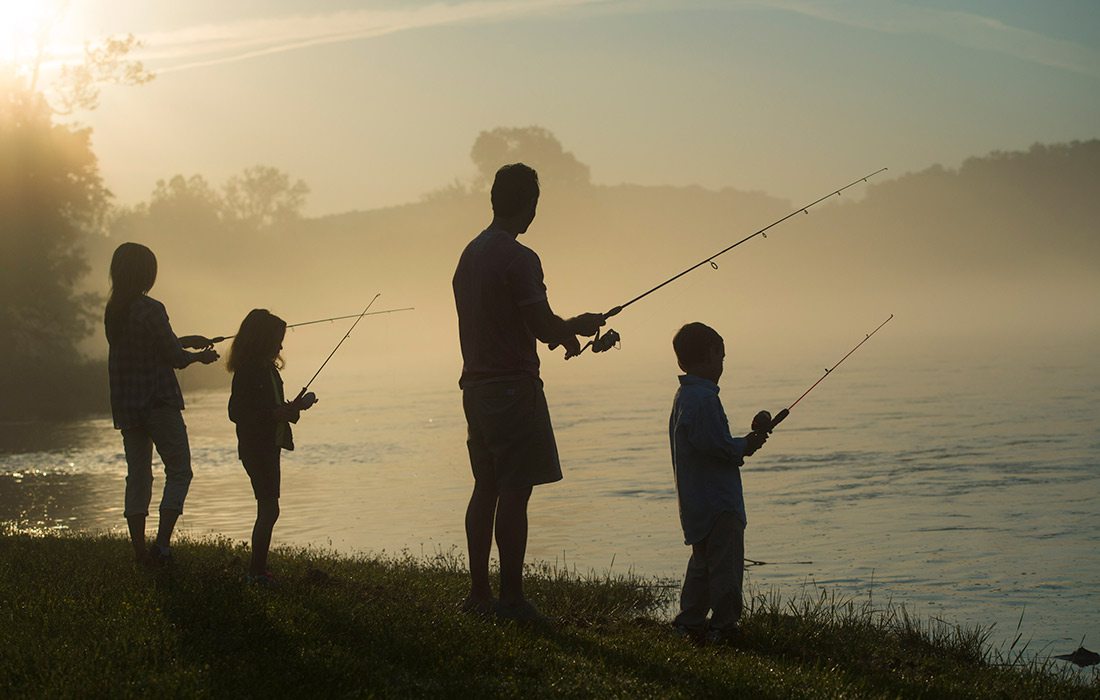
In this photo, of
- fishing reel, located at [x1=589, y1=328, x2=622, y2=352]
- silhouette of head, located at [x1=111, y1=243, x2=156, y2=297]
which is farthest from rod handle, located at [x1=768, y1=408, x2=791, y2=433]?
silhouette of head, located at [x1=111, y1=243, x2=156, y2=297]

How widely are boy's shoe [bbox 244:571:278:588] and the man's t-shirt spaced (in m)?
2.12

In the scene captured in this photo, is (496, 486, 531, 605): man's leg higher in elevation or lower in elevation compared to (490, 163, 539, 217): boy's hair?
lower

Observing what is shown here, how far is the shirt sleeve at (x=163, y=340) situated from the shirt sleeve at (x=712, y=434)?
11.2 feet

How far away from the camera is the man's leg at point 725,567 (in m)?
7.65

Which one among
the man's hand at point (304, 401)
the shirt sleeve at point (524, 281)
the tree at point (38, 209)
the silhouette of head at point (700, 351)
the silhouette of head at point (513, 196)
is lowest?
the man's hand at point (304, 401)

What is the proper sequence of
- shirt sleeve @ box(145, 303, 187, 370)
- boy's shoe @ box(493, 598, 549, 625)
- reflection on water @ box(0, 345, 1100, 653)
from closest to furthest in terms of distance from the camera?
boy's shoe @ box(493, 598, 549, 625)
shirt sleeve @ box(145, 303, 187, 370)
reflection on water @ box(0, 345, 1100, 653)

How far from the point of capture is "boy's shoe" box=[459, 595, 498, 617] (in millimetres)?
7860

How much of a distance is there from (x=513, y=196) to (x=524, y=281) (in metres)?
0.54

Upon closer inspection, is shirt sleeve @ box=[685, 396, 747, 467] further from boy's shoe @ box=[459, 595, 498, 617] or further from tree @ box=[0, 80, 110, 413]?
tree @ box=[0, 80, 110, 413]

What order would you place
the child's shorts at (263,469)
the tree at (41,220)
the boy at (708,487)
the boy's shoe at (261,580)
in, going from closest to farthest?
the boy at (708,487)
the boy's shoe at (261,580)
the child's shorts at (263,469)
the tree at (41,220)

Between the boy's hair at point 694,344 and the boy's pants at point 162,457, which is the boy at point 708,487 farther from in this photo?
the boy's pants at point 162,457

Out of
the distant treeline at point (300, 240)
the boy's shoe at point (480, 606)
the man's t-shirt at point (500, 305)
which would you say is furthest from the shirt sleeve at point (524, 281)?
the distant treeline at point (300, 240)

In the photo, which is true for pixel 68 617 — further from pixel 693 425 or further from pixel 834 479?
pixel 834 479

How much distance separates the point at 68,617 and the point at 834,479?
15.2 m
